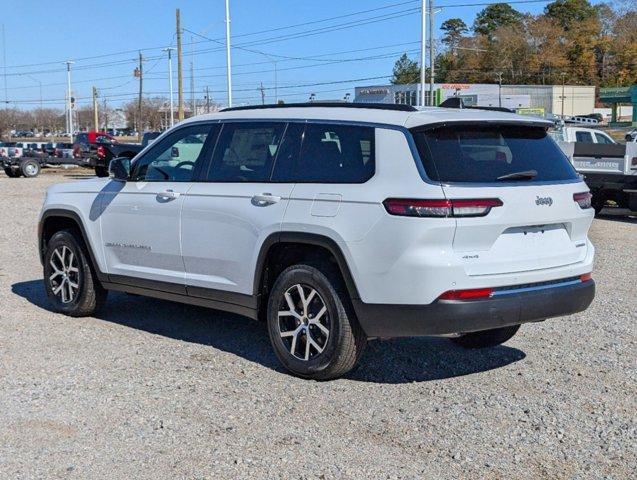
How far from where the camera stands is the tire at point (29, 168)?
32600mm

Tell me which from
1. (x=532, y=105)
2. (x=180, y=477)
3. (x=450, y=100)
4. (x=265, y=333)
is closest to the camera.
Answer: (x=180, y=477)

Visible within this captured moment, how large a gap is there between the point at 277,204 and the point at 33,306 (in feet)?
11.8

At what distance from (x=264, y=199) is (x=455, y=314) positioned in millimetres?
1641

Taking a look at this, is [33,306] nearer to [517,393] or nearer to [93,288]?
[93,288]

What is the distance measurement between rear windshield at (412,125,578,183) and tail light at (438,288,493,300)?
0.68 m

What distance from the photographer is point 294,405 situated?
5305 millimetres

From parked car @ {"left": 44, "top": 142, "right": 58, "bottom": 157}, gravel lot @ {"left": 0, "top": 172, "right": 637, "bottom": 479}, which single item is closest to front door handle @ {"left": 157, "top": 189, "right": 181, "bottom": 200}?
gravel lot @ {"left": 0, "top": 172, "right": 637, "bottom": 479}

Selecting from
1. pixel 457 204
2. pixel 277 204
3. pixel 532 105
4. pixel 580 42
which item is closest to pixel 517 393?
pixel 457 204

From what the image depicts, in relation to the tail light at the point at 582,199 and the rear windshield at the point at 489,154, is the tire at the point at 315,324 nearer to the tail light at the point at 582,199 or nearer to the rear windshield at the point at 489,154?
the rear windshield at the point at 489,154

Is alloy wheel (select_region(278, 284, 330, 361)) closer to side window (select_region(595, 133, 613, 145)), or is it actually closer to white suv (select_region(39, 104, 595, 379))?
white suv (select_region(39, 104, 595, 379))

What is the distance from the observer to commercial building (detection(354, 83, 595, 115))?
83500 millimetres

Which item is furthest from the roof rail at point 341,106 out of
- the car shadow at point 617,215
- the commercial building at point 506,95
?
the commercial building at point 506,95

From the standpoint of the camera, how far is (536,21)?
129 m

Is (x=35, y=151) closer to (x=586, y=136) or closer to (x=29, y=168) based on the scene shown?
(x=29, y=168)
